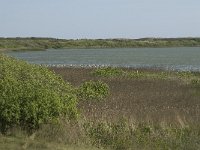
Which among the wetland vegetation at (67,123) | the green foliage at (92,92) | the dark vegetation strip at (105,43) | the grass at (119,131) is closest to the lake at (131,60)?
the green foliage at (92,92)

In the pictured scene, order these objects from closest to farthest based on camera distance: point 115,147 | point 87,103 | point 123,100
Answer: point 115,147 < point 87,103 < point 123,100

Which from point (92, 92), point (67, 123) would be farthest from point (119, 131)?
point (92, 92)

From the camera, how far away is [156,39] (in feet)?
554

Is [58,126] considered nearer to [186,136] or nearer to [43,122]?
[43,122]

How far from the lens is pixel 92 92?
1842 centimetres

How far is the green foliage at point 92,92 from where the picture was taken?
17716 mm

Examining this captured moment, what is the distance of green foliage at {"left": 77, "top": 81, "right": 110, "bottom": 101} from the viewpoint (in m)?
17.7

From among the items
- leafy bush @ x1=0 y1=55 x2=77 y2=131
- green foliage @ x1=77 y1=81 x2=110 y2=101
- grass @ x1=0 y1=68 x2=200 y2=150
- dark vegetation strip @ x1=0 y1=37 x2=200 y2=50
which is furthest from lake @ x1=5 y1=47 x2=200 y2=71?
dark vegetation strip @ x1=0 y1=37 x2=200 y2=50

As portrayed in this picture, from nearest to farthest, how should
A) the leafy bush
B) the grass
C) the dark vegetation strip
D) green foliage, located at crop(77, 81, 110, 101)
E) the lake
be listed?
1. the grass
2. the leafy bush
3. green foliage, located at crop(77, 81, 110, 101)
4. the lake
5. the dark vegetation strip

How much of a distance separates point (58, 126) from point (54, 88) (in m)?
1.71

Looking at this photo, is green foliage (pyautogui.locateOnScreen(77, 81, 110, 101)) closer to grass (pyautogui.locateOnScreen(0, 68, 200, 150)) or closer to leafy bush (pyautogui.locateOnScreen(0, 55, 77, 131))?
grass (pyautogui.locateOnScreen(0, 68, 200, 150))

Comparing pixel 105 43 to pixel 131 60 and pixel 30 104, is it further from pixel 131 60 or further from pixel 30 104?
pixel 30 104

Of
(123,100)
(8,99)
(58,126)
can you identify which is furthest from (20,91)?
(123,100)

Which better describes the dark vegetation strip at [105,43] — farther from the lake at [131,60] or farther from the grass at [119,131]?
the grass at [119,131]
